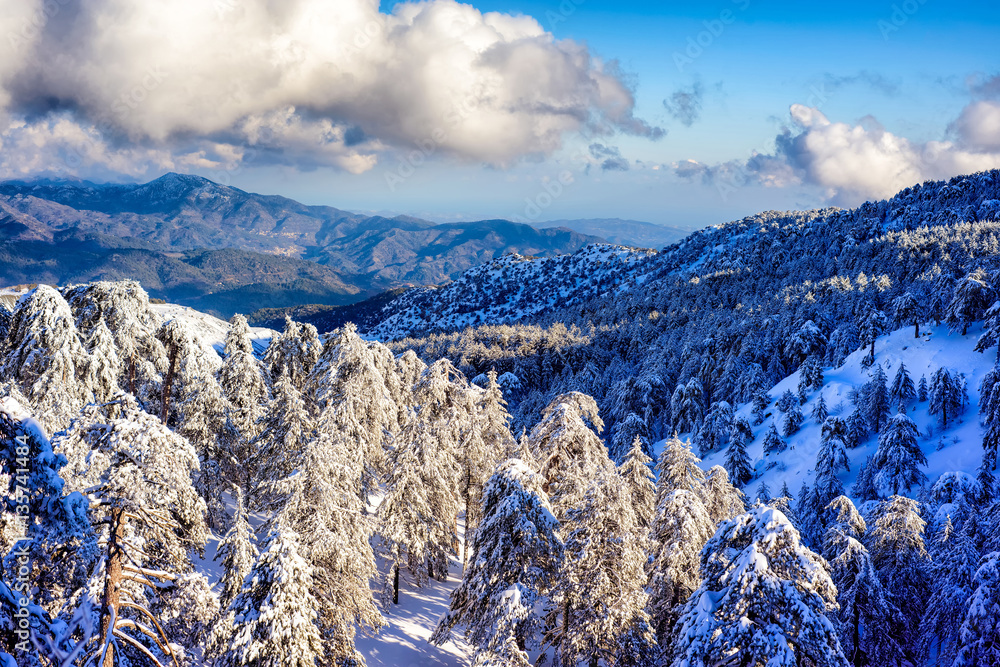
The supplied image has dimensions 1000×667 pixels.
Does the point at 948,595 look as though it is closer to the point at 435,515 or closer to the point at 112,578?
the point at 435,515

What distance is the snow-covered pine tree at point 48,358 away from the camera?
17719 millimetres

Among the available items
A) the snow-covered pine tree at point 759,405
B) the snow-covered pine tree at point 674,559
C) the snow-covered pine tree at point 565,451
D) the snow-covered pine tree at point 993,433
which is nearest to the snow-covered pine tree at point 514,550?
the snow-covered pine tree at point 565,451

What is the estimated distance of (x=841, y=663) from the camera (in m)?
9.31

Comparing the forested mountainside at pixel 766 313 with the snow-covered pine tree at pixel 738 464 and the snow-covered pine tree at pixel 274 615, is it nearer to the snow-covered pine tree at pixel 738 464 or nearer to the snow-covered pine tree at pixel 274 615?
the snow-covered pine tree at pixel 738 464

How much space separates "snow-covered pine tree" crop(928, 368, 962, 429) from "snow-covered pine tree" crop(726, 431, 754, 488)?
1531 centimetres

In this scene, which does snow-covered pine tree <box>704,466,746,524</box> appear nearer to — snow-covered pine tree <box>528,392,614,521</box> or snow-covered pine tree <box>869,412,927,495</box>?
snow-covered pine tree <box>528,392,614,521</box>

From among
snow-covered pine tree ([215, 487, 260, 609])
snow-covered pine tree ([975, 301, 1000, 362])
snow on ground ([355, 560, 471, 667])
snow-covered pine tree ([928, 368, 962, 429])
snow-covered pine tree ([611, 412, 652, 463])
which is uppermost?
snow-covered pine tree ([975, 301, 1000, 362])

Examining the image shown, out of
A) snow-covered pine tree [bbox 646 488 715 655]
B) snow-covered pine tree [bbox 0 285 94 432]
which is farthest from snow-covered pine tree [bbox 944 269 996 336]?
snow-covered pine tree [bbox 0 285 94 432]

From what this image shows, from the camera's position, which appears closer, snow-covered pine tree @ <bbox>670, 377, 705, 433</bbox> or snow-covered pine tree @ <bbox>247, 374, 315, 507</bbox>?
snow-covered pine tree @ <bbox>247, 374, 315, 507</bbox>

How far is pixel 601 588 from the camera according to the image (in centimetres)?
1435

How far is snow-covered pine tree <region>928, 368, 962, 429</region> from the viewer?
3944 cm

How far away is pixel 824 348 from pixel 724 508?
59.1 m

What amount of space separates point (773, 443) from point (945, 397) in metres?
15.2

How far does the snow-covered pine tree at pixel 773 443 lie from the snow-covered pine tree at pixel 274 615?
51.0 meters
